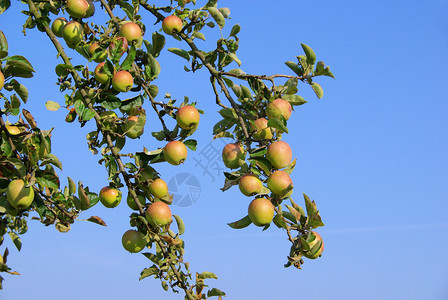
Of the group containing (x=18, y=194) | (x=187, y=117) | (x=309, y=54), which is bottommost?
(x=18, y=194)

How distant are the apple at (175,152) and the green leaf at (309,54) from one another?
3.02ft

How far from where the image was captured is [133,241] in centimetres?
296

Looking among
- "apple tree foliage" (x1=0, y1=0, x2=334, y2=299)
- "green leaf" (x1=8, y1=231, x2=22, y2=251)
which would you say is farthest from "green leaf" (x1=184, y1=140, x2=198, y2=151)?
"green leaf" (x1=8, y1=231, x2=22, y2=251)

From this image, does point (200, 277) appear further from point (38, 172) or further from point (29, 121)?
point (29, 121)

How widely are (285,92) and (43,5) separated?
1837 millimetres

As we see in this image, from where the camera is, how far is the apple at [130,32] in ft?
10.1

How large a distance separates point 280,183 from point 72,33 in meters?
1.70

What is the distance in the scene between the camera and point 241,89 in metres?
2.84

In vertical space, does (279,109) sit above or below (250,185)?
above

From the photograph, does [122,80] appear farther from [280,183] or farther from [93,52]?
[280,183]

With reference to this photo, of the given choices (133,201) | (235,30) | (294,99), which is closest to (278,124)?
(294,99)

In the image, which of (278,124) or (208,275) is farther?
(208,275)

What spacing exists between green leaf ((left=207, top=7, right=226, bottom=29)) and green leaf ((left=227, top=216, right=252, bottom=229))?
1.31 meters

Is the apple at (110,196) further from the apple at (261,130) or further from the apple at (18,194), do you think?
the apple at (261,130)
